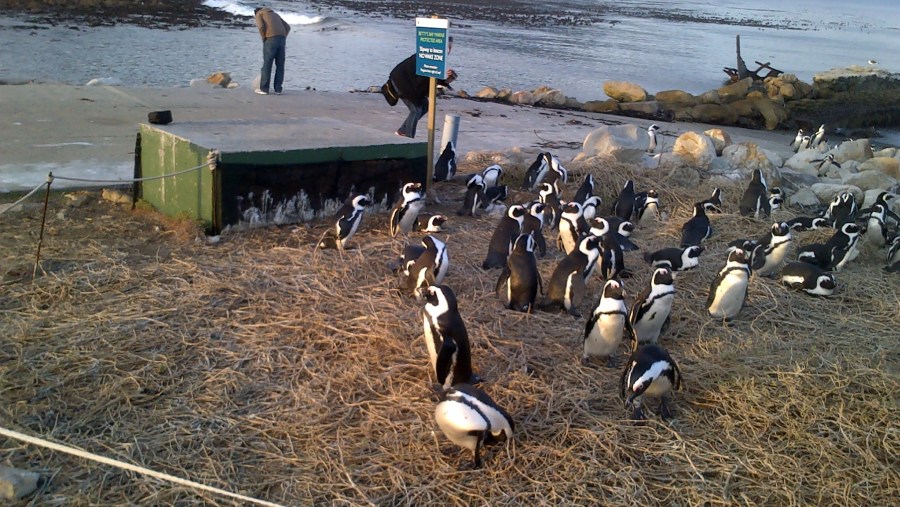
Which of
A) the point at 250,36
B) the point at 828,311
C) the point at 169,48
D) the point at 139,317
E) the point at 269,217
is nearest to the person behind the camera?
the point at 139,317

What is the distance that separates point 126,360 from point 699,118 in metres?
15.8

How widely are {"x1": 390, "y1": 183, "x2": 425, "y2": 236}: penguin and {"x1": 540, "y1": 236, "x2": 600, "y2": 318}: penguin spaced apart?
60.8 inches

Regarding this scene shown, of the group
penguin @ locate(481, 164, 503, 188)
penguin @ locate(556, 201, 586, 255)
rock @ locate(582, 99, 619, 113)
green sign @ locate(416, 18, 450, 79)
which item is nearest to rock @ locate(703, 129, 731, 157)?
penguin @ locate(481, 164, 503, 188)

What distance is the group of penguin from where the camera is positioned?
131 inches

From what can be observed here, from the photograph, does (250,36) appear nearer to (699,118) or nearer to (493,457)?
(699,118)

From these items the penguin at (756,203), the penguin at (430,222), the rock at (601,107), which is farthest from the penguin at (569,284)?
the rock at (601,107)

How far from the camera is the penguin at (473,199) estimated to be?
6.45m

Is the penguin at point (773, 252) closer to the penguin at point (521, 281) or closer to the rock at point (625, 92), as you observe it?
the penguin at point (521, 281)

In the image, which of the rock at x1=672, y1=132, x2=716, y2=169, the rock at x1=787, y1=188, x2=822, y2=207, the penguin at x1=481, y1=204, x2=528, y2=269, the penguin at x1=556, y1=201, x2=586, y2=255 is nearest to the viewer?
the penguin at x1=481, y1=204, x2=528, y2=269

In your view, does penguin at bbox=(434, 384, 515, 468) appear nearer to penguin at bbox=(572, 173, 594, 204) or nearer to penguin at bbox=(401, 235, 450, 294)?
penguin at bbox=(401, 235, 450, 294)

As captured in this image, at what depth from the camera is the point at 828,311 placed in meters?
4.92

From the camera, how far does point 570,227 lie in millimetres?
5773

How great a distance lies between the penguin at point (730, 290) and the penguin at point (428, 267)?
1579 mm

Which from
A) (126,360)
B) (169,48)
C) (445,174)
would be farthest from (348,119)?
(169,48)
